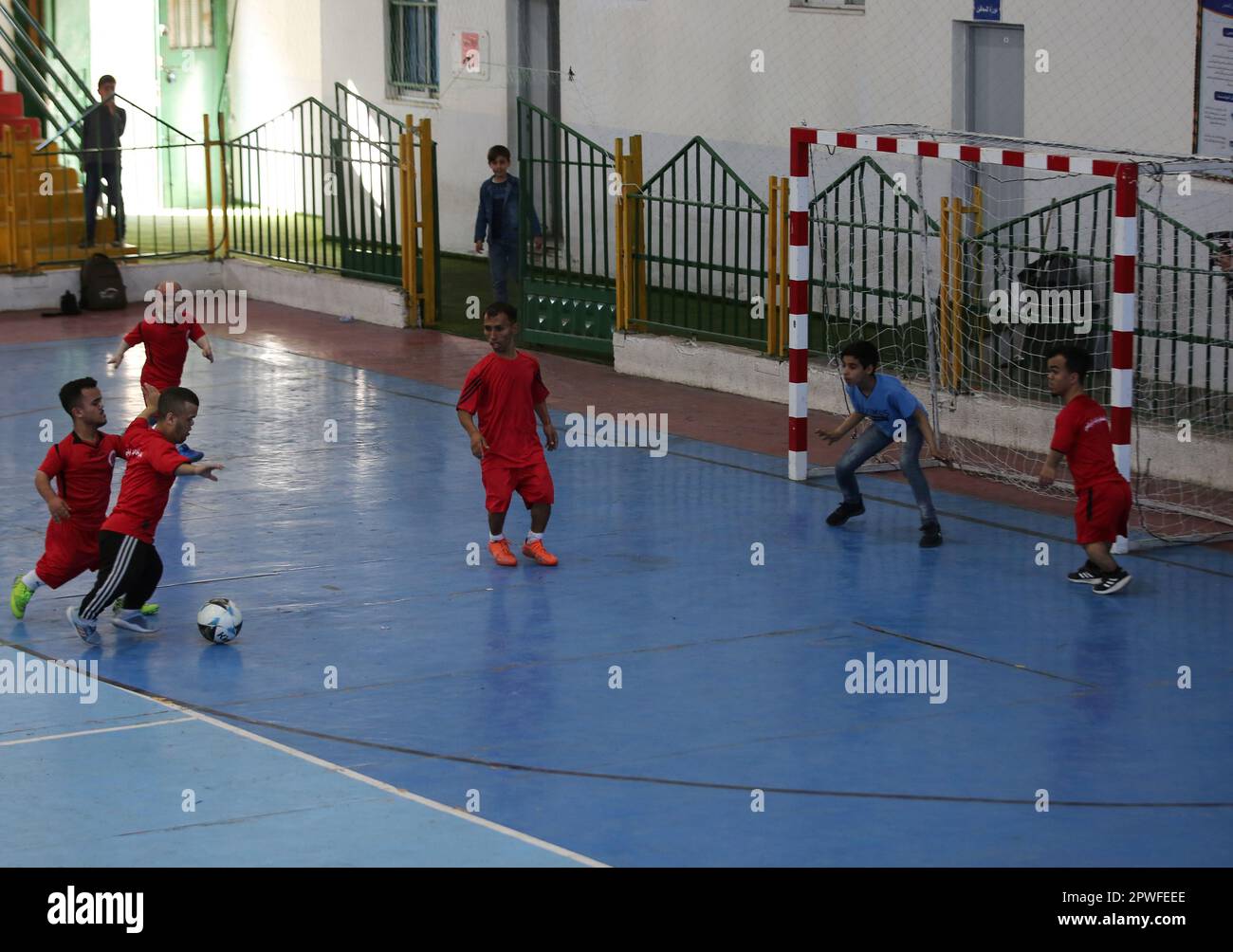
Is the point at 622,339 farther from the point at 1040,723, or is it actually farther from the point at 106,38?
the point at 106,38

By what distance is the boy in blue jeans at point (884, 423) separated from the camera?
40.5 feet

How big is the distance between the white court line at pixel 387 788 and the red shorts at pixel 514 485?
117 inches

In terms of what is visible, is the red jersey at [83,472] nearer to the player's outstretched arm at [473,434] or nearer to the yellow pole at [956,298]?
the player's outstretched arm at [473,434]

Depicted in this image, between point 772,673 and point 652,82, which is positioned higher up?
point 652,82

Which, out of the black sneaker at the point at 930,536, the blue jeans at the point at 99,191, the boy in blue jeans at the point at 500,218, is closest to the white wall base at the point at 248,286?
the blue jeans at the point at 99,191

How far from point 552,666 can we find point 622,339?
347 inches

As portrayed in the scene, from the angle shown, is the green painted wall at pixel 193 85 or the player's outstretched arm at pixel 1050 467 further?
the green painted wall at pixel 193 85

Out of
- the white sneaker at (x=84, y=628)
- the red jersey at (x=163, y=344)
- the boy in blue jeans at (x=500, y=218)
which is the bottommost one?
the white sneaker at (x=84, y=628)

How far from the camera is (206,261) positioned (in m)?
24.0

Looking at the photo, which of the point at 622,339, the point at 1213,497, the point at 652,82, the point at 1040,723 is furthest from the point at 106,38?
the point at 1040,723

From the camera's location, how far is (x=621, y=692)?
9.57 meters

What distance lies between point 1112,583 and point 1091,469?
26.7 inches

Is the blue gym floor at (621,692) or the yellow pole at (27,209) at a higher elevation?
the yellow pole at (27,209)
